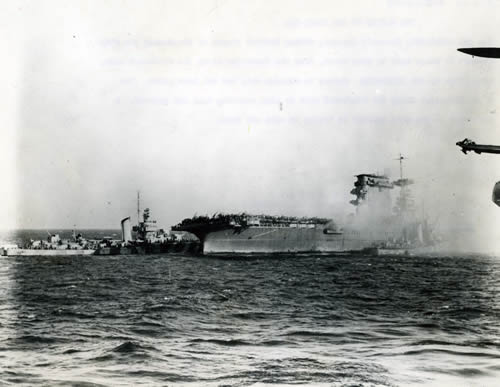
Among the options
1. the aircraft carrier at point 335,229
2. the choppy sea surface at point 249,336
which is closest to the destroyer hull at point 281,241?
the aircraft carrier at point 335,229

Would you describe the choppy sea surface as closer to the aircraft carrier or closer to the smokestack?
the aircraft carrier

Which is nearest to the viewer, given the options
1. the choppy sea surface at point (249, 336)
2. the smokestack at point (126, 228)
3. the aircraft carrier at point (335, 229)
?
the choppy sea surface at point (249, 336)

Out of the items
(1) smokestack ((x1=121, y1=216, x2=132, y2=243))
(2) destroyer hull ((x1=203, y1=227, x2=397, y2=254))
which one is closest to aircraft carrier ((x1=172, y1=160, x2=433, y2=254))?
(2) destroyer hull ((x1=203, y1=227, x2=397, y2=254))

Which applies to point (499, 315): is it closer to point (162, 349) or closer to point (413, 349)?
point (413, 349)

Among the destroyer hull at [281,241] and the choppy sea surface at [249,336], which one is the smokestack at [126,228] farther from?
the choppy sea surface at [249,336]

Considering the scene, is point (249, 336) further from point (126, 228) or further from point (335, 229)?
→ point (126, 228)

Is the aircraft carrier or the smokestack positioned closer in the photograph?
the aircraft carrier

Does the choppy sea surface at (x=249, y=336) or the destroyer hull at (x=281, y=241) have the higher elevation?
the destroyer hull at (x=281, y=241)

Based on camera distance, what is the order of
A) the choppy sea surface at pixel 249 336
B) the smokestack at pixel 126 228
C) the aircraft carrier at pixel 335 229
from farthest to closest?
the smokestack at pixel 126 228 → the aircraft carrier at pixel 335 229 → the choppy sea surface at pixel 249 336

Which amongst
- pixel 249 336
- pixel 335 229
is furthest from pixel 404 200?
pixel 249 336
